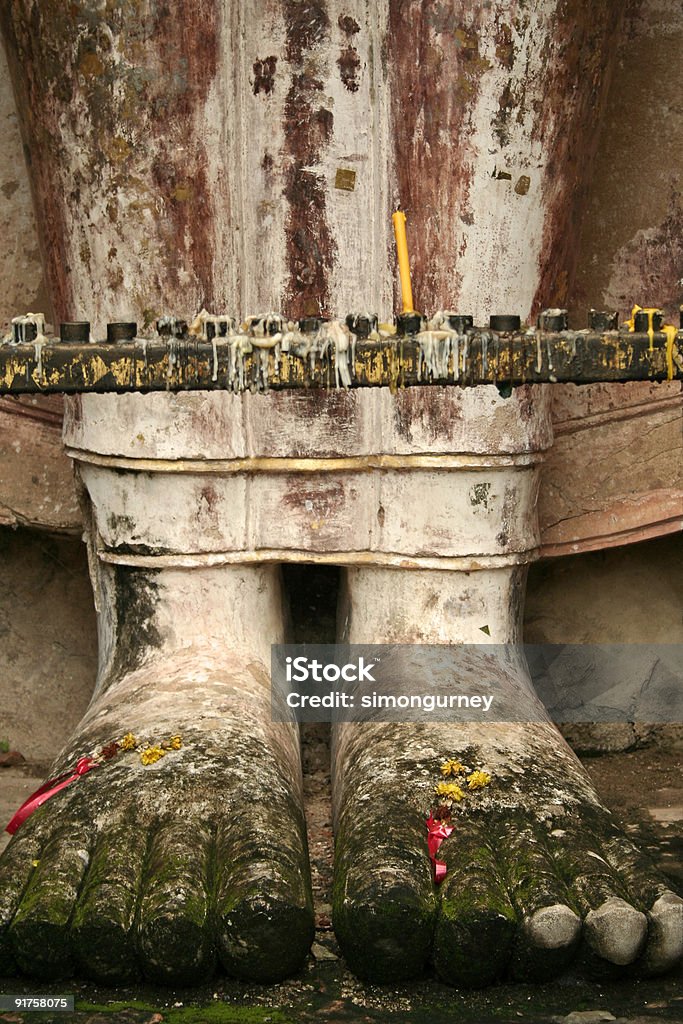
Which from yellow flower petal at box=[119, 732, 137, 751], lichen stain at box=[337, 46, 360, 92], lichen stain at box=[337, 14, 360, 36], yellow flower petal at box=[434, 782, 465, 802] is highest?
lichen stain at box=[337, 14, 360, 36]

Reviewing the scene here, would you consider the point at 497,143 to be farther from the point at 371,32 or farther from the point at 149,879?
the point at 149,879

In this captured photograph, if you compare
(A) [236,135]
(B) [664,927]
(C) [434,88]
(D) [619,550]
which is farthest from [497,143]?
(B) [664,927]

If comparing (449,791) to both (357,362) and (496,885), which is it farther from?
(357,362)

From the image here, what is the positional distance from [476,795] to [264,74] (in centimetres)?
103

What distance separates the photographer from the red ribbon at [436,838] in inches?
77.8

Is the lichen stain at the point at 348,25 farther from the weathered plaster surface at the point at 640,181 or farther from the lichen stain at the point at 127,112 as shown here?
the weathered plaster surface at the point at 640,181

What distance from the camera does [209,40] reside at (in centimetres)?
235

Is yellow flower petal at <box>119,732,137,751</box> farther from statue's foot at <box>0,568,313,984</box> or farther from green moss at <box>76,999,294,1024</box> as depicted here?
green moss at <box>76,999,294,1024</box>

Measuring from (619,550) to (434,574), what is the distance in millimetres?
548

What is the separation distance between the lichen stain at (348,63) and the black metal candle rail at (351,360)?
2.62 ft

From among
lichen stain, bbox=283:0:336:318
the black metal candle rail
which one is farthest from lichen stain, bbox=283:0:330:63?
the black metal candle rail

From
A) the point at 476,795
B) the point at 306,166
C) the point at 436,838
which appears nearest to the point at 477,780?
the point at 476,795

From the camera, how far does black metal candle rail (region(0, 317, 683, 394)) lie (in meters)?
1.65

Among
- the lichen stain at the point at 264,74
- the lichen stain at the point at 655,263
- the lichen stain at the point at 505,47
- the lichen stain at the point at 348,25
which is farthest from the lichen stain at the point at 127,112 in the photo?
the lichen stain at the point at 655,263
